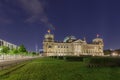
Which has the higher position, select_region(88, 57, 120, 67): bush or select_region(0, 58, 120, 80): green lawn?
select_region(88, 57, 120, 67): bush

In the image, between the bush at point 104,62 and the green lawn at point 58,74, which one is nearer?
the green lawn at point 58,74

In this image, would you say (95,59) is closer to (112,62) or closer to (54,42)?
(112,62)

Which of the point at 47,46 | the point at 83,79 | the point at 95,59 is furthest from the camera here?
the point at 47,46

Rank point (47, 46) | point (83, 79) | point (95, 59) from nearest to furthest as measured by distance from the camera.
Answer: point (83, 79) < point (95, 59) < point (47, 46)

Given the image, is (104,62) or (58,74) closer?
(58,74)

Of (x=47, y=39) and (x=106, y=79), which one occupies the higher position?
(x=47, y=39)

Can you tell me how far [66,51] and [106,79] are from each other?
184 meters

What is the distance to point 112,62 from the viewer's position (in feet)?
93.1

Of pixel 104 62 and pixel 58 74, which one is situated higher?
pixel 104 62

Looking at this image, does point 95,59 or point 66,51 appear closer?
point 95,59

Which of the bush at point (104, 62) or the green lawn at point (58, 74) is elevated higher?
the bush at point (104, 62)

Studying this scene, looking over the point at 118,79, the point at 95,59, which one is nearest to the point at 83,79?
the point at 118,79

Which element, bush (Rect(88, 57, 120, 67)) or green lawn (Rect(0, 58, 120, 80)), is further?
bush (Rect(88, 57, 120, 67))

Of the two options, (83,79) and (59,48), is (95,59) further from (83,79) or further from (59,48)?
(59,48)
